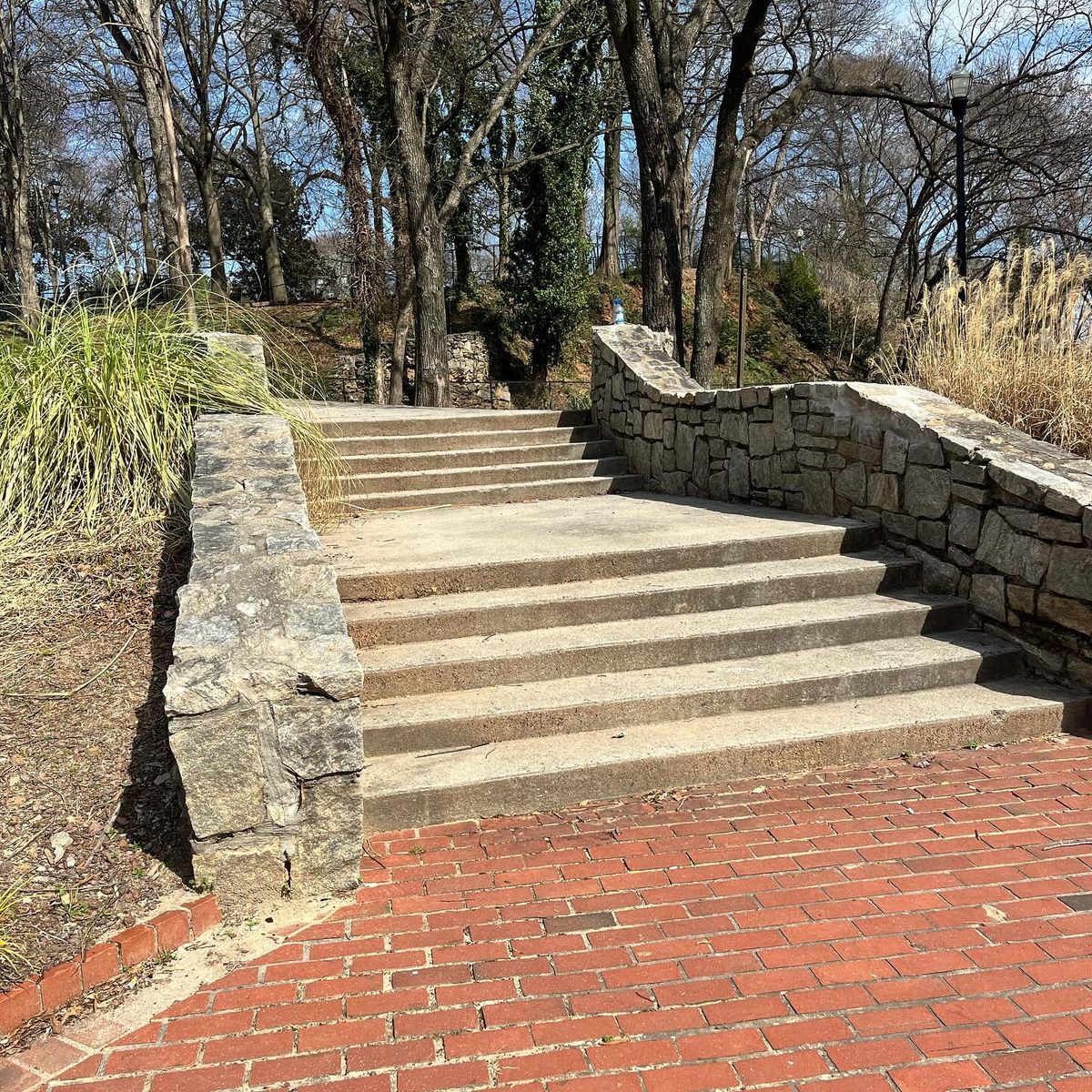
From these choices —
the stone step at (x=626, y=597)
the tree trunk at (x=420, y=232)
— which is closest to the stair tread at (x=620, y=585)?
the stone step at (x=626, y=597)

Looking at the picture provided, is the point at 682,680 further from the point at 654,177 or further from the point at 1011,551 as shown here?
the point at 654,177

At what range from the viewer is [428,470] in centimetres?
663

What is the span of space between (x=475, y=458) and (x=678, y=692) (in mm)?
3540

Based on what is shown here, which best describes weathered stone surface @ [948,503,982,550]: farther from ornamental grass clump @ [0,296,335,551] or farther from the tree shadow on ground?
ornamental grass clump @ [0,296,335,551]

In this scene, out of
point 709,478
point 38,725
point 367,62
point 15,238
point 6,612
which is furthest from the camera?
point 367,62

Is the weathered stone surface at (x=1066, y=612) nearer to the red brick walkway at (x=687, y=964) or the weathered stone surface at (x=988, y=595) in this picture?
the weathered stone surface at (x=988, y=595)

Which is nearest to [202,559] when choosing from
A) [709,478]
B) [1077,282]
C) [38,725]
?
[38,725]

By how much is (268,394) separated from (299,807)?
3226 millimetres

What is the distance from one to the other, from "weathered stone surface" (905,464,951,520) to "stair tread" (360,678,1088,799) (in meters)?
1.02

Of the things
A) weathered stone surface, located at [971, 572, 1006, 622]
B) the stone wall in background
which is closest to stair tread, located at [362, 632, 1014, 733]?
weathered stone surface, located at [971, 572, 1006, 622]

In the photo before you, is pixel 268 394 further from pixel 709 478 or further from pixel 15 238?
pixel 15 238

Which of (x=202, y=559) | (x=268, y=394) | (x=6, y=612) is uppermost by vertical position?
(x=268, y=394)

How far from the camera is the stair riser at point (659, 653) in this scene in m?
3.82

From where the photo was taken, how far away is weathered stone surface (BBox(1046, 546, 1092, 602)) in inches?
155
